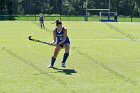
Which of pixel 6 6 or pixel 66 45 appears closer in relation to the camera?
pixel 66 45

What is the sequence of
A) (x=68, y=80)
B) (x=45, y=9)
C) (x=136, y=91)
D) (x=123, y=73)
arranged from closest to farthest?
(x=136, y=91)
(x=68, y=80)
(x=123, y=73)
(x=45, y=9)

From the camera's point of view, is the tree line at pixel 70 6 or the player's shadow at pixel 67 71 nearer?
the player's shadow at pixel 67 71

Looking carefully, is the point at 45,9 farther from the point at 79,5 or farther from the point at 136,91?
the point at 136,91

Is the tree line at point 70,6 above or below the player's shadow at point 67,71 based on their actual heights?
above

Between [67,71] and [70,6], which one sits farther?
[70,6]

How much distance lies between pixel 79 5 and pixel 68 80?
107 metres

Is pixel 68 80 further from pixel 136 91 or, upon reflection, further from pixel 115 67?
pixel 115 67

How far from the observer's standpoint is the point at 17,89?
34.4 ft

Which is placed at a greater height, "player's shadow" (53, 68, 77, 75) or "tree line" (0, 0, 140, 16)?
"tree line" (0, 0, 140, 16)

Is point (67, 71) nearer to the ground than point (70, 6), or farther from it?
nearer to the ground

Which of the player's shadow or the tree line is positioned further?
the tree line

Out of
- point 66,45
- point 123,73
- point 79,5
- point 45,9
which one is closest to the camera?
point 123,73

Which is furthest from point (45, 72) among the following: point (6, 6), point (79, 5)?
point (79, 5)

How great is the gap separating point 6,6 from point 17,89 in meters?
81.7
